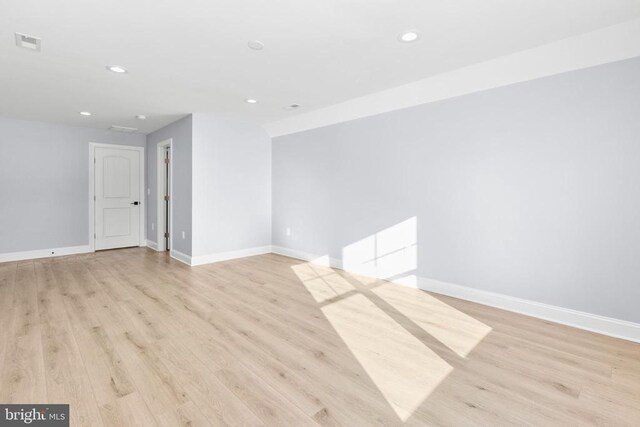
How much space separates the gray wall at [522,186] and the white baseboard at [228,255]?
2.09m

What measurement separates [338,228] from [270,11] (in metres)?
3.05

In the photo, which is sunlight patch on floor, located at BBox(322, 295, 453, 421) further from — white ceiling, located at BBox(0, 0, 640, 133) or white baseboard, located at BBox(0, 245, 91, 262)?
white baseboard, located at BBox(0, 245, 91, 262)

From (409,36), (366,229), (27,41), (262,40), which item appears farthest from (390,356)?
(27,41)

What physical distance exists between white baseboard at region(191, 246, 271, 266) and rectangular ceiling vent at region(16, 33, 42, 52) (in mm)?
3085

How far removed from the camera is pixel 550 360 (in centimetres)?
212

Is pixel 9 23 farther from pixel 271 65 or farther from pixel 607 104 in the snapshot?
pixel 607 104

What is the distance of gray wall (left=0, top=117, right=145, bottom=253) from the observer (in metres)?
5.05

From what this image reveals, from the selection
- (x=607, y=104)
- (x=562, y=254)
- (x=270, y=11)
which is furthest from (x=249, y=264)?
(x=607, y=104)

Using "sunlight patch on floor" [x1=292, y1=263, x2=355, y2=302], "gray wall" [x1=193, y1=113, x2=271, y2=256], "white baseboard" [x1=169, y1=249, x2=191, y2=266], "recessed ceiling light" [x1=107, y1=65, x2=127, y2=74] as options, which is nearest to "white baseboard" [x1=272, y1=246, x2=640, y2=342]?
"sunlight patch on floor" [x1=292, y1=263, x2=355, y2=302]

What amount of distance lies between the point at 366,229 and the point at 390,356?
2213 millimetres

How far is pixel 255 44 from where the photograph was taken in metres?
2.60
